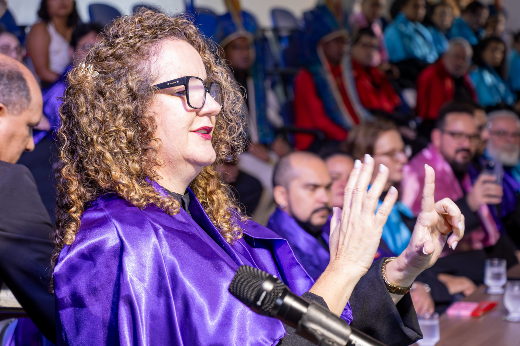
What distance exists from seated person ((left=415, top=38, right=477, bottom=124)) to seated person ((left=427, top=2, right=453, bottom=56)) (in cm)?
107

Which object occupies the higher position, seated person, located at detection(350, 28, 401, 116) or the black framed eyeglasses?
seated person, located at detection(350, 28, 401, 116)

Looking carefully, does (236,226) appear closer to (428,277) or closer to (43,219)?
(43,219)

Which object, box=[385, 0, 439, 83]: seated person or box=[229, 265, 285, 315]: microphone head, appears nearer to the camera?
box=[229, 265, 285, 315]: microphone head

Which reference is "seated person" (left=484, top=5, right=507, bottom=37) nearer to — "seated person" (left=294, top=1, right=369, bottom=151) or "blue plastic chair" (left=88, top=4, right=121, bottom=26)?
"seated person" (left=294, top=1, right=369, bottom=151)

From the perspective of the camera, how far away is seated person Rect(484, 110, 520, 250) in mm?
3811

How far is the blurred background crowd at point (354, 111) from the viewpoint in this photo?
243 centimetres

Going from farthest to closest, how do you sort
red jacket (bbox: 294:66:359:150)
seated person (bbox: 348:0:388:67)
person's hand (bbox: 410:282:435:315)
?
1. seated person (bbox: 348:0:388:67)
2. red jacket (bbox: 294:66:359:150)
3. person's hand (bbox: 410:282:435:315)

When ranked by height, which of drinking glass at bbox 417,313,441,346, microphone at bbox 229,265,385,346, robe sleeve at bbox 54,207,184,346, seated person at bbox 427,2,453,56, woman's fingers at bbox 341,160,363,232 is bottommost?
drinking glass at bbox 417,313,441,346

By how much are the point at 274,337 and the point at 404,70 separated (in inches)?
223

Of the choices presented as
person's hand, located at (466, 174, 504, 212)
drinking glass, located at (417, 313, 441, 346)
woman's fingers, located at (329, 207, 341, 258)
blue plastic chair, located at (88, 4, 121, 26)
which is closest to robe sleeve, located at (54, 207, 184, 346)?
woman's fingers, located at (329, 207, 341, 258)

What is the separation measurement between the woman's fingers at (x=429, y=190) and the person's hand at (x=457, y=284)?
139cm

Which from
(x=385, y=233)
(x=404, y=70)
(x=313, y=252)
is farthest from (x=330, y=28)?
(x=313, y=252)

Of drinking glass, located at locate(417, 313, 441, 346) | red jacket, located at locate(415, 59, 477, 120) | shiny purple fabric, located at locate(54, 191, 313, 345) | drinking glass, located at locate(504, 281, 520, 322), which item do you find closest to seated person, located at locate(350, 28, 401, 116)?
red jacket, located at locate(415, 59, 477, 120)

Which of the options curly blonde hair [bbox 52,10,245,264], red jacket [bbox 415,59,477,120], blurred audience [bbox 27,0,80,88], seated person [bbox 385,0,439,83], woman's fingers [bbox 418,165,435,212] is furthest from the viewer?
seated person [bbox 385,0,439,83]
